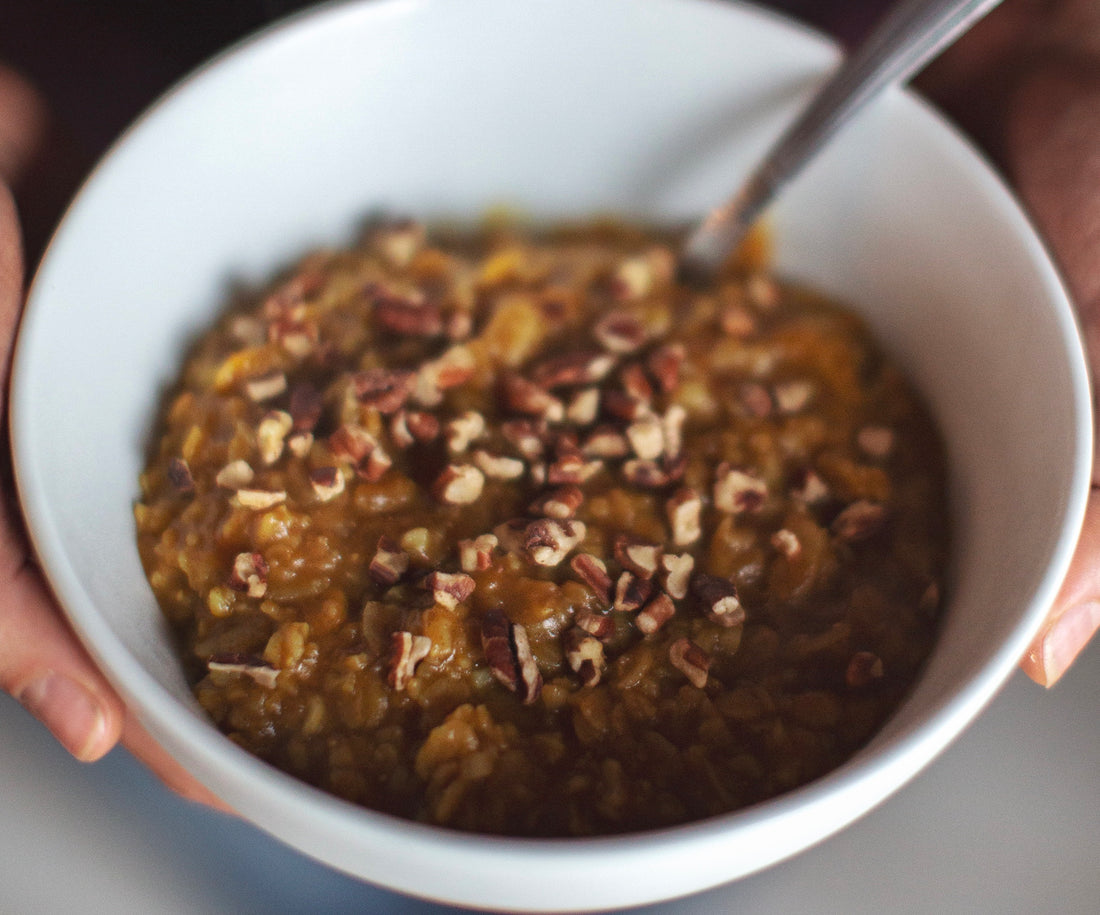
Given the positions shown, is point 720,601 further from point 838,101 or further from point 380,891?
point 838,101

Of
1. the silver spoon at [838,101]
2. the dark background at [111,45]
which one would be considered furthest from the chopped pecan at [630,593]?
the dark background at [111,45]

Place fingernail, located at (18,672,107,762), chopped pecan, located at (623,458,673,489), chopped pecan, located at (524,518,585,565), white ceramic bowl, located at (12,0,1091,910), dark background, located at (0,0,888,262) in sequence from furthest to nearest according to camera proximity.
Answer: dark background, located at (0,0,888,262) → chopped pecan, located at (623,458,673,489) → chopped pecan, located at (524,518,585,565) → fingernail, located at (18,672,107,762) → white ceramic bowl, located at (12,0,1091,910)

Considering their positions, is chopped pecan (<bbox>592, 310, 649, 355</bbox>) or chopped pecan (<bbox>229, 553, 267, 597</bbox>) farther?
chopped pecan (<bbox>592, 310, 649, 355</bbox>)

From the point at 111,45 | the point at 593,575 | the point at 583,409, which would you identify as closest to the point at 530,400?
the point at 583,409

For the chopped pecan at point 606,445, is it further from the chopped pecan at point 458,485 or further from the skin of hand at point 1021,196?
the skin of hand at point 1021,196

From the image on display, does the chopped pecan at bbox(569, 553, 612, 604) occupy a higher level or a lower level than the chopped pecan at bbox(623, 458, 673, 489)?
lower

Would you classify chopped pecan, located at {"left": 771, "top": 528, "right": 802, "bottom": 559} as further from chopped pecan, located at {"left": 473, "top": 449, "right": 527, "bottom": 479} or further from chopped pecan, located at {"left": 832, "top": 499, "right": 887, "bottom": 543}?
chopped pecan, located at {"left": 473, "top": 449, "right": 527, "bottom": 479}

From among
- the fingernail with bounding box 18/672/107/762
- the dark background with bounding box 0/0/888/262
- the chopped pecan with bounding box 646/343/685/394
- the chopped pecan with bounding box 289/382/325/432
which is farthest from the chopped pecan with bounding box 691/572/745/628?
the dark background with bounding box 0/0/888/262
